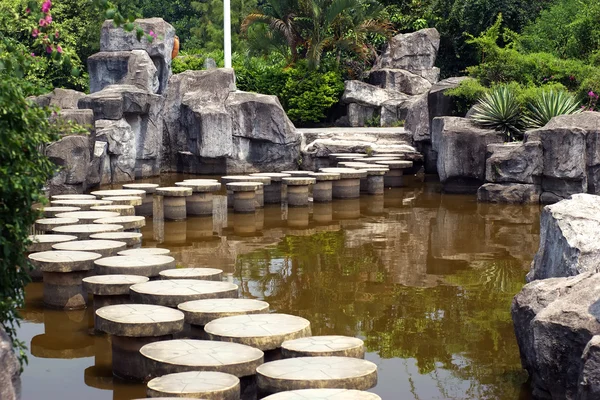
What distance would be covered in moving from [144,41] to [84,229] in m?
11.8

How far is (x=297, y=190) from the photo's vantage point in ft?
43.2

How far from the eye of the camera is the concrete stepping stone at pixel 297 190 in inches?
516

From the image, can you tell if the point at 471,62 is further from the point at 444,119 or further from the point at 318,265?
the point at 318,265

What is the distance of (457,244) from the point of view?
34.5ft

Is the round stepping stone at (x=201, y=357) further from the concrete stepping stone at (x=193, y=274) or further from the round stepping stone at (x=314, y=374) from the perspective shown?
the concrete stepping stone at (x=193, y=274)

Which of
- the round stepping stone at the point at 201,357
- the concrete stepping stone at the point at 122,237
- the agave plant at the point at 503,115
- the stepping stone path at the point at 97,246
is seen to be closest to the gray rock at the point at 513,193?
the agave plant at the point at 503,115

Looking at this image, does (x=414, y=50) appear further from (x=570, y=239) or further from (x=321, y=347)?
(x=321, y=347)

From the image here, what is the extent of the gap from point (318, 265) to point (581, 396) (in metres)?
5.12

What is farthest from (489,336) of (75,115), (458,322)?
(75,115)

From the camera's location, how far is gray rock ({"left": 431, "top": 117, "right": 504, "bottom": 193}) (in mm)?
14305

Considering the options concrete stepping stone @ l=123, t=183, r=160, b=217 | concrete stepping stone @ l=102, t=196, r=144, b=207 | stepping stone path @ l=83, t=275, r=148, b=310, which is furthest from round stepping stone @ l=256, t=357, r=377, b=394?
concrete stepping stone @ l=123, t=183, r=160, b=217

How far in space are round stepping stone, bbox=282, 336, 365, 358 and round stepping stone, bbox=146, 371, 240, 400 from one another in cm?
55

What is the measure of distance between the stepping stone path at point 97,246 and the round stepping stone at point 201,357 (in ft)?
8.40

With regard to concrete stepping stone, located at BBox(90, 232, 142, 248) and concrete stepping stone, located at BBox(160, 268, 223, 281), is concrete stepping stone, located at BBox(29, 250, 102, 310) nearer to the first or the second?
concrete stepping stone, located at BBox(160, 268, 223, 281)
